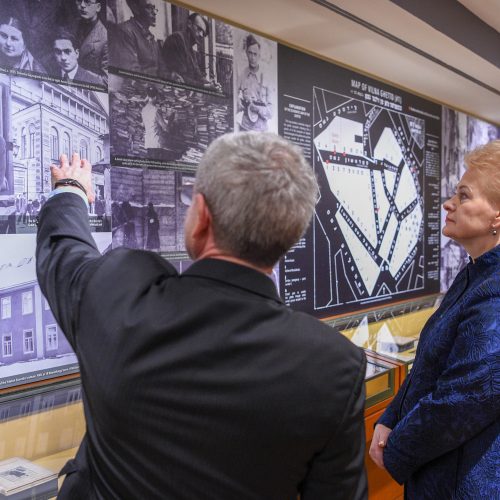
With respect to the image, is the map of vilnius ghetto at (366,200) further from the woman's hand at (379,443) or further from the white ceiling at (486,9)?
the woman's hand at (379,443)

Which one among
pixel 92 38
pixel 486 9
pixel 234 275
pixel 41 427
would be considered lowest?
pixel 41 427

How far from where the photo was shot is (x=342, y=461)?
0.90 metres

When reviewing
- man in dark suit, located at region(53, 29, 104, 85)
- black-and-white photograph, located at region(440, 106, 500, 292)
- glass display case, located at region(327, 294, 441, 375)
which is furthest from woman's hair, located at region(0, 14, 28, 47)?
→ black-and-white photograph, located at region(440, 106, 500, 292)

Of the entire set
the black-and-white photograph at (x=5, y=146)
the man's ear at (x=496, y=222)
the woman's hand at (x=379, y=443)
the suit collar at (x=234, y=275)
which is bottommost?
the woman's hand at (x=379, y=443)

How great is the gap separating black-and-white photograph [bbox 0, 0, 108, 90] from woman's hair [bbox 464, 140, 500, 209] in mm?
1433

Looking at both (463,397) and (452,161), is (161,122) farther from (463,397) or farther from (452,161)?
(452,161)

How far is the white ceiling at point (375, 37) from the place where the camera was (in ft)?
7.78

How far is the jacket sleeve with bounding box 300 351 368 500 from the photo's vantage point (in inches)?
34.7

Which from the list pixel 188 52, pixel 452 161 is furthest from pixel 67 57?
pixel 452 161

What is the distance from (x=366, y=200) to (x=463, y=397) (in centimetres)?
218

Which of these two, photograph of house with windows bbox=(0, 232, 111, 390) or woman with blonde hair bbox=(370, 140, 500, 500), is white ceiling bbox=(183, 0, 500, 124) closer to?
woman with blonde hair bbox=(370, 140, 500, 500)

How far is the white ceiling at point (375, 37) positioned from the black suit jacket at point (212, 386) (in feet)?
6.04

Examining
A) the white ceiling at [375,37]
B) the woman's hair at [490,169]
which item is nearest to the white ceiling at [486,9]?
the white ceiling at [375,37]

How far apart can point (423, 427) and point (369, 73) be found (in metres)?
2.62
